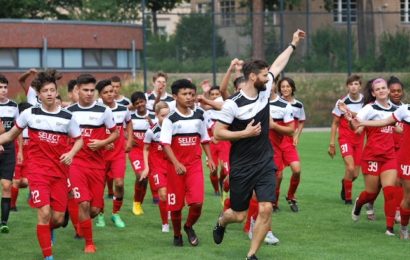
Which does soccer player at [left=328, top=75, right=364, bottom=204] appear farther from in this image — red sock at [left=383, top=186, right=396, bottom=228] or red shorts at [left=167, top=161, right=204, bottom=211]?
red shorts at [left=167, top=161, right=204, bottom=211]

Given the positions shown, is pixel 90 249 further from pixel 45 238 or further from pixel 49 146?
pixel 49 146

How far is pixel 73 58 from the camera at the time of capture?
49438 millimetres

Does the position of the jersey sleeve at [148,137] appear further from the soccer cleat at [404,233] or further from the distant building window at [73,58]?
the distant building window at [73,58]

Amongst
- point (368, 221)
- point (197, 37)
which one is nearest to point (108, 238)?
point (368, 221)

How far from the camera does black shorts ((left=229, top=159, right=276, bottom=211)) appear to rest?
10555 mm

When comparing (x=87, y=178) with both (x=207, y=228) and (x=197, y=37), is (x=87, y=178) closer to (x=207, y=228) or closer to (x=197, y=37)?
(x=207, y=228)

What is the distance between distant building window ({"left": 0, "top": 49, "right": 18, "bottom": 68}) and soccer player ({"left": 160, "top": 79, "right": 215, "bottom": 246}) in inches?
1433

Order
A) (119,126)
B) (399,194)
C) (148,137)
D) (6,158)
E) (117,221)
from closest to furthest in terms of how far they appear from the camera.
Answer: (399,194) → (6,158) → (148,137) → (117,221) → (119,126)

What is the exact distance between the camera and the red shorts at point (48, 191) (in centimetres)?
1055

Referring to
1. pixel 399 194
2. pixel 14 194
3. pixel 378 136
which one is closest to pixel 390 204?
pixel 399 194

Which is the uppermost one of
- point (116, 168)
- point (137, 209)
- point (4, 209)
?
point (116, 168)

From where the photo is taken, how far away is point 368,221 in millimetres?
13945

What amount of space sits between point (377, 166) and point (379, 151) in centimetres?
20

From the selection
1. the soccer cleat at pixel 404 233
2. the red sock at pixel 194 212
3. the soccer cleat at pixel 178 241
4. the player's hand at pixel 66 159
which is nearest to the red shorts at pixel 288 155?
the soccer cleat at pixel 404 233
